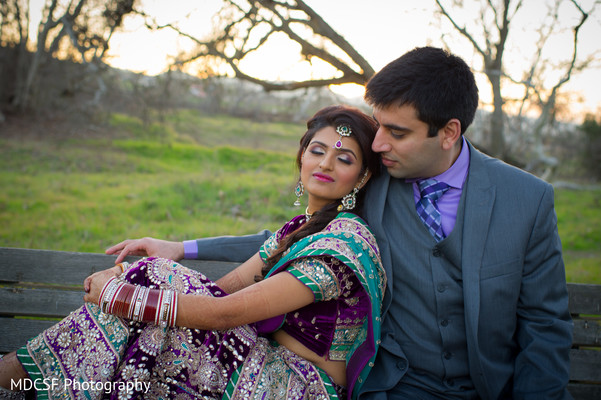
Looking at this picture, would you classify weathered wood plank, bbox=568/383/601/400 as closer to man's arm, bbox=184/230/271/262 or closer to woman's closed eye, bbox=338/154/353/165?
woman's closed eye, bbox=338/154/353/165

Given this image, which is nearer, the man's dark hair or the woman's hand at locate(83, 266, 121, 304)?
the woman's hand at locate(83, 266, 121, 304)

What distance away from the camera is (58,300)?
296 cm

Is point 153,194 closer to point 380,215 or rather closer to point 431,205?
point 380,215

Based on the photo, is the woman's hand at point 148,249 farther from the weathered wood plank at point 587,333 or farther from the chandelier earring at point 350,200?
the weathered wood plank at point 587,333

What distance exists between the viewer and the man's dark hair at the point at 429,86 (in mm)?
2379

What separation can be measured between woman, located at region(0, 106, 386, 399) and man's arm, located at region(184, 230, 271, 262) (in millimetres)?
617

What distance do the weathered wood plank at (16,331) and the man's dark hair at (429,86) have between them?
2.49m

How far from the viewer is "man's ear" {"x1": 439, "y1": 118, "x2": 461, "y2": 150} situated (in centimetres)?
245

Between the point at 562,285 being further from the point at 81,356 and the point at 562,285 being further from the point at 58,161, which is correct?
the point at 58,161

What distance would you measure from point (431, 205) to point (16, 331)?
2.65 meters

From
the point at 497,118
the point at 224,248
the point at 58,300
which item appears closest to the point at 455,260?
the point at 224,248

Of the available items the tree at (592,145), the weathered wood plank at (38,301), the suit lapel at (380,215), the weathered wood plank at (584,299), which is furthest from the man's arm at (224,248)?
the tree at (592,145)

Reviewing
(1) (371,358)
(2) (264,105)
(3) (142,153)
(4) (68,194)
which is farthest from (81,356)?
(2) (264,105)

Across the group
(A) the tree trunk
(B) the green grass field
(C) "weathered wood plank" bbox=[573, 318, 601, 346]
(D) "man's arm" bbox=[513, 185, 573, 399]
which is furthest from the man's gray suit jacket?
(B) the green grass field
